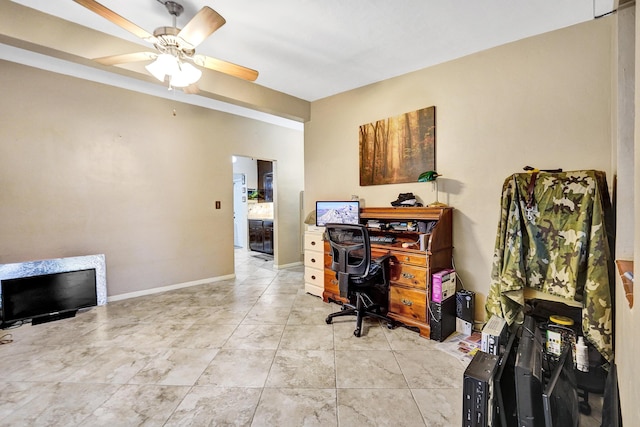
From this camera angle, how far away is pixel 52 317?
2.81 m

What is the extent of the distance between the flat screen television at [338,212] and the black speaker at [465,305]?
4.18 feet

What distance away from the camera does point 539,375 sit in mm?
1184

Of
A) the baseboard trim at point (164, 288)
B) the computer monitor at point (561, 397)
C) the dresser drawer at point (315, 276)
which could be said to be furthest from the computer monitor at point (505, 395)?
the baseboard trim at point (164, 288)

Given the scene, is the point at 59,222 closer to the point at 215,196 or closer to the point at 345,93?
the point at 215,196

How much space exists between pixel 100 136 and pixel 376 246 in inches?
137

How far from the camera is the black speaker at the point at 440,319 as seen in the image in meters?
2.33

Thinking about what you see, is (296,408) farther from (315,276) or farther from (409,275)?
(315,276)

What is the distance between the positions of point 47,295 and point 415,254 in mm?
3820

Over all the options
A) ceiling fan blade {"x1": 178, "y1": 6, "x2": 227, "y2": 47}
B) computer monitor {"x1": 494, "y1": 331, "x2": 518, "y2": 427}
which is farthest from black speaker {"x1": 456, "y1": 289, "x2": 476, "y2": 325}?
ceiling fan blade {"x1": 178, "y1": 6, "x2": 227, "y2": 47}

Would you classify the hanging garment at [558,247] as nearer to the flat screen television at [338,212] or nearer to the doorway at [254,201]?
the flat screen television at [338,212]

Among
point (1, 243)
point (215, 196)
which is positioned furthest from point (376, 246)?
point (1, 243)

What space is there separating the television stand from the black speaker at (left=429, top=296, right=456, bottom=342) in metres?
3.70

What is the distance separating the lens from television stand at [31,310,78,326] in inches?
107

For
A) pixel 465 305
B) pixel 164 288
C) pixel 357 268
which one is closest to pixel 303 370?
pixel 357 268
